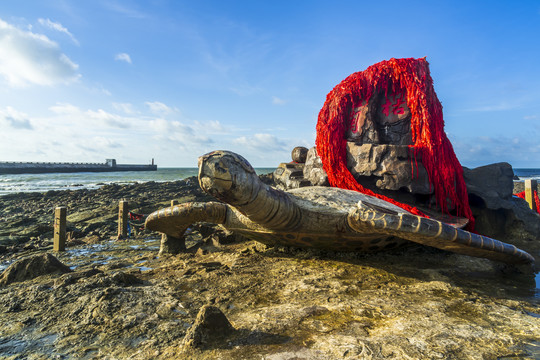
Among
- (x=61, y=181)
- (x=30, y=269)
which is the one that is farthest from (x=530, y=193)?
(x=61, y=181)

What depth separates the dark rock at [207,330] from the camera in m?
1.83

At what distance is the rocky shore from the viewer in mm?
1812

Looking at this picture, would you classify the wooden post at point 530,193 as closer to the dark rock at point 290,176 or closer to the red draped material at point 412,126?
the red draped material at point 412,126

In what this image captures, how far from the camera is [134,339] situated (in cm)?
199

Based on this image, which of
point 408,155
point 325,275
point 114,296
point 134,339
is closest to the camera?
point 134,339

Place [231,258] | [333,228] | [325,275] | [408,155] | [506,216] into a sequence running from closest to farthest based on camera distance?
1. [325,275]
2. [333,228]
3. [231,258]
4. [408,155]
5. [506,216]

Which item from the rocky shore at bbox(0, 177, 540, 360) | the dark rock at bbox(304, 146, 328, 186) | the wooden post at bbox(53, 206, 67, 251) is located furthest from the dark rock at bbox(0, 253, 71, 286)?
the dark rock at bbox(304, 146, 328, 186)

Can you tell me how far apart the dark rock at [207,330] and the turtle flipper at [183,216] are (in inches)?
79.4

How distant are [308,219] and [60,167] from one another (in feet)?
232

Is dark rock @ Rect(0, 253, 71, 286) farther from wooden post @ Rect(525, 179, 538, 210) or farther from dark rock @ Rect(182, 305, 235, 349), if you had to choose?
wooden post @ Rect(525, 179, 538, 210)

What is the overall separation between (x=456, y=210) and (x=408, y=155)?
127 centimetres

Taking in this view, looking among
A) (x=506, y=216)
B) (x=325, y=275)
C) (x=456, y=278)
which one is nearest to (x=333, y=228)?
(x=325, y=275)

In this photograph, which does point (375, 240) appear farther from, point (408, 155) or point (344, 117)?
point (344, 117)

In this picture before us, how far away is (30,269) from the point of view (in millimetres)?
3451
